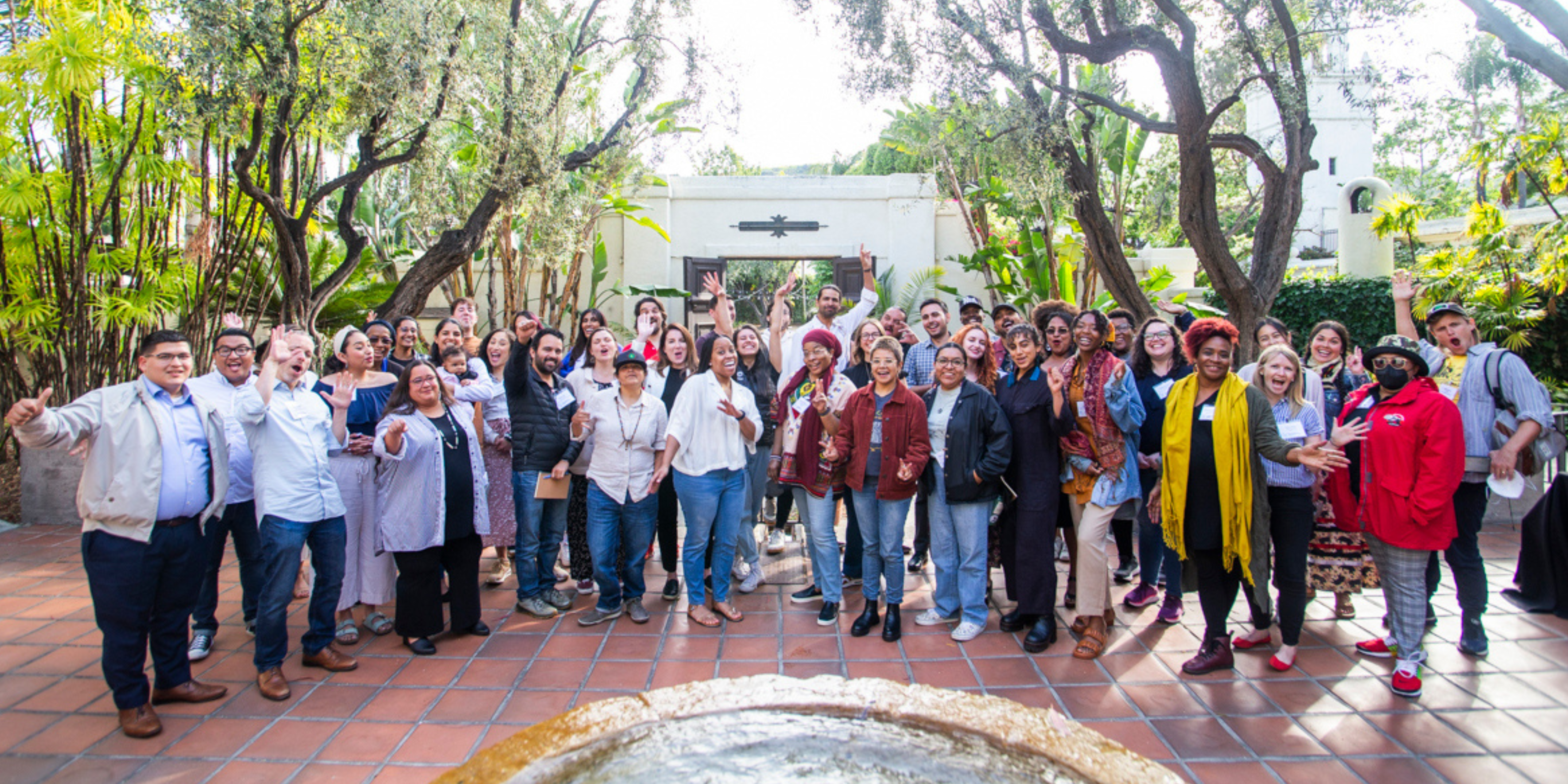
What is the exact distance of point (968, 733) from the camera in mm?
3072

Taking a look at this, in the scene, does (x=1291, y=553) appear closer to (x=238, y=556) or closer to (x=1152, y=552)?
(x=1152, y=552)

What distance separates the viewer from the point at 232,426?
418 cm

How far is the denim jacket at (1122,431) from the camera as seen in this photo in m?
4.23

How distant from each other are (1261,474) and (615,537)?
136 inches

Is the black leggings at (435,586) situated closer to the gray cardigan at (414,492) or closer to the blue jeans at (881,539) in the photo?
the gray cardigan at (414,492)

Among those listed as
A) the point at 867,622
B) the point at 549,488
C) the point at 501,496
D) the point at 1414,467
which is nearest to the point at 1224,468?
the point at 1414,467

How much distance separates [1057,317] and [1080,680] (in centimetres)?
193

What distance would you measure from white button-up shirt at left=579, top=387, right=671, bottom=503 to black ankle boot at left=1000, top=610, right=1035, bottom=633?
2.01 m

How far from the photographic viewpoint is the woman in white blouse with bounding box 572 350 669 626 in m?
4.67

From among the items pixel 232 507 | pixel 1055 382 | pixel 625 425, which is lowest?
pixel 232 507

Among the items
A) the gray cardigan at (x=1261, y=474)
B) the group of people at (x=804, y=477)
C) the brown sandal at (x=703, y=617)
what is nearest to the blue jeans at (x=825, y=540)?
the group of people at (x=804, y=477)

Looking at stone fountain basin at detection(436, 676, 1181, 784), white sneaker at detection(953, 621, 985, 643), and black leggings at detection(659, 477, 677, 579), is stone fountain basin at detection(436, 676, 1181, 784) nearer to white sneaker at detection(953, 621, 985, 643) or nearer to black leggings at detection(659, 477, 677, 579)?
white sneaker at detection(953, 621, 985, 643)

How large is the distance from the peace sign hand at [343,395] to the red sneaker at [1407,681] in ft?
17.5

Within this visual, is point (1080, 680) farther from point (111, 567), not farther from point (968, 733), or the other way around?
point (111, 567)
